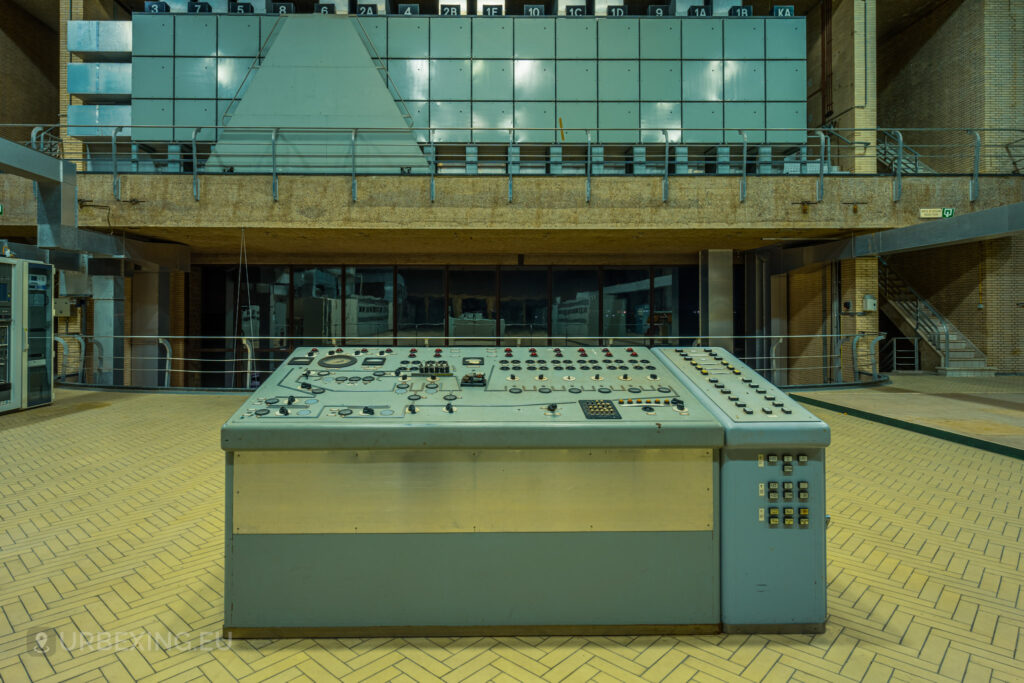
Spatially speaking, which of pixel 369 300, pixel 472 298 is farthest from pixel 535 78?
pixel 369 300

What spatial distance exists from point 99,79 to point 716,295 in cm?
1616

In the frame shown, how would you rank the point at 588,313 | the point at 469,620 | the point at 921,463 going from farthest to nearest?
1. the point at 588,313
2. the point at 921,463
3. the point at 469,620

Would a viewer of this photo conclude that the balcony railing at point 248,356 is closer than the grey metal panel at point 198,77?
Yes

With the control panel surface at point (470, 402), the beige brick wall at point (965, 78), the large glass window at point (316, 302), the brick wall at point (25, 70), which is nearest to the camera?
the control panel surface at point (470, 402)

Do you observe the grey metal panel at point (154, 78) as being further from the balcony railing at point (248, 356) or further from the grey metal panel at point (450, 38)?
the grey metal panel at point (450, 38)

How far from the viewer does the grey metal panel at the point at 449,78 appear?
14008mm

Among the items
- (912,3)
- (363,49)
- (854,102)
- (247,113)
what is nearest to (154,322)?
(247,113)

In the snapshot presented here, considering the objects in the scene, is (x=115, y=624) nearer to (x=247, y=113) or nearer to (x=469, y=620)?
(x=469, y=620)

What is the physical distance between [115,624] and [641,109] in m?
14.2

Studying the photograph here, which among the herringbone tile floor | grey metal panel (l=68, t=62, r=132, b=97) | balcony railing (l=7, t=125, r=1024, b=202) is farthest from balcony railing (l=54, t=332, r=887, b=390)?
grey metal panel (l=68, t=62, r=132, b=97)

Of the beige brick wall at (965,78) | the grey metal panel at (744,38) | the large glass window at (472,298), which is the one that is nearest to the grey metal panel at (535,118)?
the large glass window at (472,298)

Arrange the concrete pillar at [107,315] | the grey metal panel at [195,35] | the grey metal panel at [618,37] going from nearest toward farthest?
the concrete pillar at [107,315] < the grey metal panel at [195,35] < the grey metal panel at [618,37]

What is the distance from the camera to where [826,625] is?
9.83 ft

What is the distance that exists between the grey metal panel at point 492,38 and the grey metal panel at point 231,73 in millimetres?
5497
